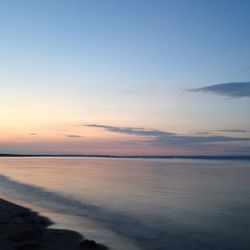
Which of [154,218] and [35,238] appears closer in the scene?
[35,238]

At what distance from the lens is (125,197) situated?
3225 cm

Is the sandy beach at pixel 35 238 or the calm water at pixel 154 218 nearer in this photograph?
the sandy beach at pixel 35 238

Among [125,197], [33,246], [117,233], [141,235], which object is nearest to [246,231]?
[141,235]

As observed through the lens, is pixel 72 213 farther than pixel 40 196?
No

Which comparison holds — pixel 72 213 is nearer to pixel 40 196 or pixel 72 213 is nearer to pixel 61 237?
pixel 61 237

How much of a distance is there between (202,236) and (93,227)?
5.54 metres

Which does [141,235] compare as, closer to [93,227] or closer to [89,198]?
[93,227]

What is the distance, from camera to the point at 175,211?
963 inches

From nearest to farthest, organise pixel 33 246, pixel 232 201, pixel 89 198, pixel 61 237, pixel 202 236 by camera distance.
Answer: pixel 33 246, pixel 61 237, pixel 202 236, pixel 232 201, pixel 89 198

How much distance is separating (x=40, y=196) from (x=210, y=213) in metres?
16.3

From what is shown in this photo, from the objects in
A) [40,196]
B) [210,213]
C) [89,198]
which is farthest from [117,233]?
[40,196]

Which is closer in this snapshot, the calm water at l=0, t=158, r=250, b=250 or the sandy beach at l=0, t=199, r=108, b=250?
the sandy beach at l=0, t=199, r=108, b=250

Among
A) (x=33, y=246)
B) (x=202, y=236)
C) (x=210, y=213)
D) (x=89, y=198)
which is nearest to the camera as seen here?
(x=33, y=246)

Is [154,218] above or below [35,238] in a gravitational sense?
below
